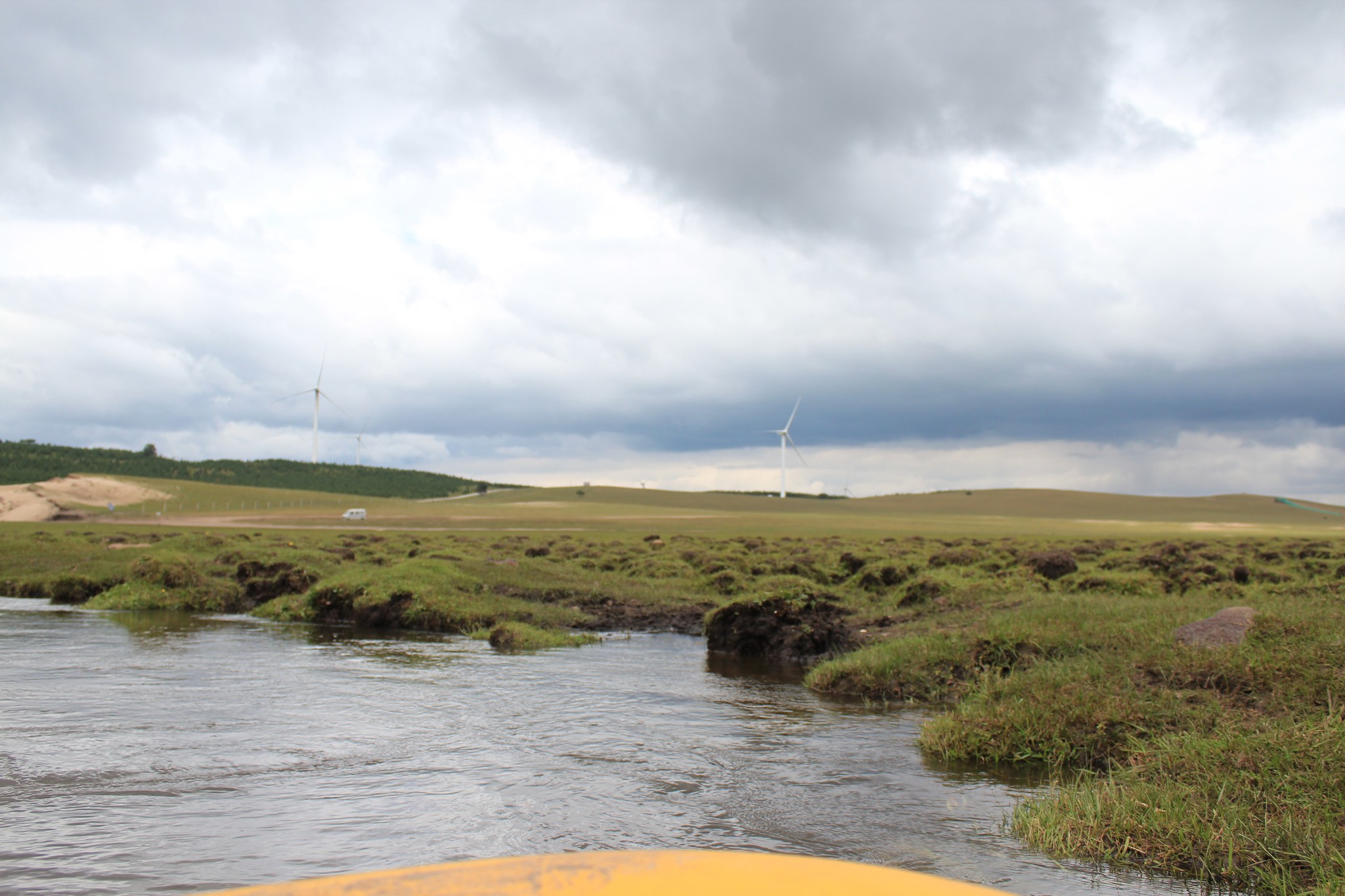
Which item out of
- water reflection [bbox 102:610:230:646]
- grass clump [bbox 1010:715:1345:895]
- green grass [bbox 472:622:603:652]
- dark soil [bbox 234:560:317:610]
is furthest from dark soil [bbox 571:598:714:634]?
grass clump [bbox 1010:715:1345:895]

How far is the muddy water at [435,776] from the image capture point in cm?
736

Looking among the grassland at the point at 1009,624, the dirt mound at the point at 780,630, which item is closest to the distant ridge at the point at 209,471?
the grassland at the point at 1009,624

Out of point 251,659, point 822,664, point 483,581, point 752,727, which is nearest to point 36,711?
point 251,659

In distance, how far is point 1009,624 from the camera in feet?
51.6

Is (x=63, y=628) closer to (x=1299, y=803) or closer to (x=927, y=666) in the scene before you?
(x=927, y=666)

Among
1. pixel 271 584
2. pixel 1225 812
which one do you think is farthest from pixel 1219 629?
pixel 271 584

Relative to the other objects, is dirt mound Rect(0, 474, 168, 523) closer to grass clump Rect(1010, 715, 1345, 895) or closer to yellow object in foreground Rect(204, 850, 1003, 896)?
grass clump Rect(1010, 715, 1345, 895)

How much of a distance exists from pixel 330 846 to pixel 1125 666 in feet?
33.0

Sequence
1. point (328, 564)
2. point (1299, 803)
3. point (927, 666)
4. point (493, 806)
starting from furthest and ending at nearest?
point (328, 564) < point (927, 666) < point (493, 806) < point (1299, 803)

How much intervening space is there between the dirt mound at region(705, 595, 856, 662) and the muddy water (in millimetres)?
3508

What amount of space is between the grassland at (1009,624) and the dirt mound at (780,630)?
5 centimetres

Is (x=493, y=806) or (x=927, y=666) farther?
(x=927, y=666)

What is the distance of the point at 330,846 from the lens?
753 cm

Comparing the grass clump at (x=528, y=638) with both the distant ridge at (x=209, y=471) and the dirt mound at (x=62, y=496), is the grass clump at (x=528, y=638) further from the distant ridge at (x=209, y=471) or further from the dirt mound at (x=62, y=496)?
the distant ridge at (x=209, y=471)
